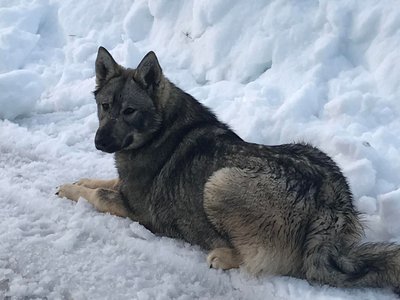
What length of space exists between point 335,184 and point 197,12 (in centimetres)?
402

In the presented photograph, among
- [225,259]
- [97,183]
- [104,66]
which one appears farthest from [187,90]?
[225,259]

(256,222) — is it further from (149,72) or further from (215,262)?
(149,72)

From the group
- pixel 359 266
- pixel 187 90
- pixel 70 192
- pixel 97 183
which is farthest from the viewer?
pixel 187 90

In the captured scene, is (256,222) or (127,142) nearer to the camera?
(256,222)

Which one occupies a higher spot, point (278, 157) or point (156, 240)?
point (278, 157)

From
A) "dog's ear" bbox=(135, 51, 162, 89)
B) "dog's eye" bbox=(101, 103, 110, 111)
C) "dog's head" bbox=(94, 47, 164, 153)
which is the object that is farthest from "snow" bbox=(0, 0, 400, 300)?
"dog's ear" bbox=(135, 51, 162, 89)

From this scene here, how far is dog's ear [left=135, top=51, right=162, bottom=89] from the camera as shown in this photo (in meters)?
4.71

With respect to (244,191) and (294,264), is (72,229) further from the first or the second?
(294,264)

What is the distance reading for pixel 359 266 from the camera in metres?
3.70

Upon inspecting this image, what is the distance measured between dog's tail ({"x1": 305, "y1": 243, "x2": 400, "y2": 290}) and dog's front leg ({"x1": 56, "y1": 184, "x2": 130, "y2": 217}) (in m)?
1.69

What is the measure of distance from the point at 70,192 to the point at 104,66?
1112 mm

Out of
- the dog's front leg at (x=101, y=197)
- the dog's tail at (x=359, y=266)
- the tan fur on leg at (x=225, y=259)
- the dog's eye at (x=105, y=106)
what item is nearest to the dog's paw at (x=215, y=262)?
the tan fur on leg at (x=225, y=259)

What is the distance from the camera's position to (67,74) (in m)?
7.37

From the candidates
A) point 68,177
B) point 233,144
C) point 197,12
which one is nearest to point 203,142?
point 233,144
